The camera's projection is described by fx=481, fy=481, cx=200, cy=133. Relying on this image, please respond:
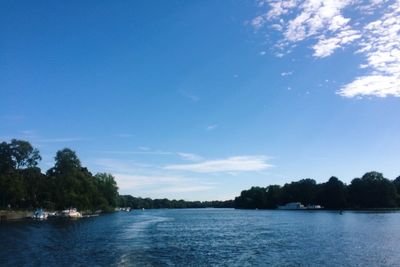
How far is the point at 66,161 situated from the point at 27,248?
110955mm

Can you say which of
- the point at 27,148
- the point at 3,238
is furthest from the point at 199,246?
the point at 27,148

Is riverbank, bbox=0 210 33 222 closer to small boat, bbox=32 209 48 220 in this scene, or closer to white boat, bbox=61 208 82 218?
small boat, bbox=32 209 48 220

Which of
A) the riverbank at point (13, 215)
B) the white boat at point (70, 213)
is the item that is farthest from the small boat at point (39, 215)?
the white boat at point (70, 213)

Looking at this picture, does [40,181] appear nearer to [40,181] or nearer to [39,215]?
[40,181]

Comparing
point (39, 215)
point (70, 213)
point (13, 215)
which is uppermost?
point (70, 213)

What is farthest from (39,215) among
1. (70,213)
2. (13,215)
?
(70,213)

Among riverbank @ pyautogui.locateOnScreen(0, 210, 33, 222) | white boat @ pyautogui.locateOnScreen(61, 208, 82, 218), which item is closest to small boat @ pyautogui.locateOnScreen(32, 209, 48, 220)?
riverbank @ pyautogui.locateOnScreen(0, 210, 33, 222)

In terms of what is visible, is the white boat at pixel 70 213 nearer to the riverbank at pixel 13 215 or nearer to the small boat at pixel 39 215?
the riverbank at pixel 13 215

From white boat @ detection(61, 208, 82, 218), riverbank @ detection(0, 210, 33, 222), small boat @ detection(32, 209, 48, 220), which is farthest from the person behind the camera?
white boat @ detection(61, 208, 82, 218)

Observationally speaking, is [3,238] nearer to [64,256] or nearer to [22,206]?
[64,256]

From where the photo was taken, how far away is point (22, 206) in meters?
154

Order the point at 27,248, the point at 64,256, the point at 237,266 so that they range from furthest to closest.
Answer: the point at 27,248 → the point at 64,256 → the point at 237,266

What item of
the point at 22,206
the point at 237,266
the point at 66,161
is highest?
the point at 66,161

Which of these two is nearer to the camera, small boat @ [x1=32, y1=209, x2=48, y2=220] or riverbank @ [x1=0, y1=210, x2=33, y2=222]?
riverbank @ [x1=0, y1=210, x2=33, y2=222]
